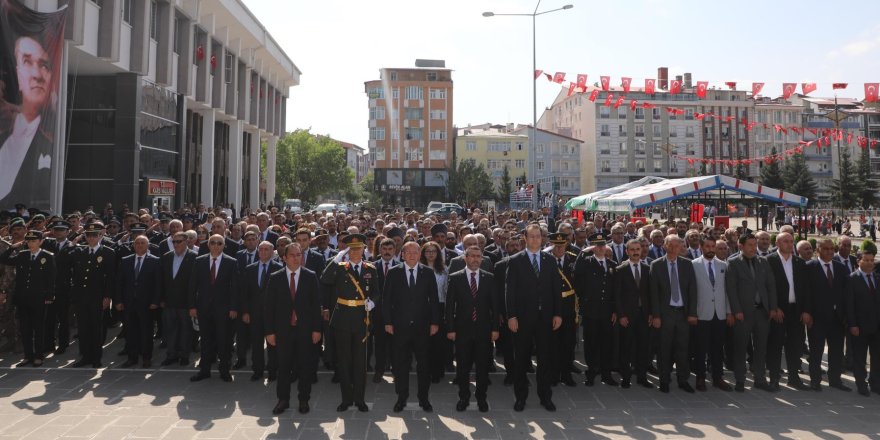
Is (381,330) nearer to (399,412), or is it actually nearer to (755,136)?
(399,412)

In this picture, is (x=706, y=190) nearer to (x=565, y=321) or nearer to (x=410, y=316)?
(x=565, y=321)

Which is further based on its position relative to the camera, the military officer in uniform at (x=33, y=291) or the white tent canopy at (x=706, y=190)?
the white tent canopy at (x=706, y=190)

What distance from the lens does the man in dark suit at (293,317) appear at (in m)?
6.11

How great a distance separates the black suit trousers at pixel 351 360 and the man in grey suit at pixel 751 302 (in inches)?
174

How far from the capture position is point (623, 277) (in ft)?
23.0

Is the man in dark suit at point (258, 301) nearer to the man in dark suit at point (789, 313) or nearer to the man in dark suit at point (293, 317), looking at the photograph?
the man in dark suit at point (293, 317)

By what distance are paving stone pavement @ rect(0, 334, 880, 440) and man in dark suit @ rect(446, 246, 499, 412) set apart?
12.9 inches

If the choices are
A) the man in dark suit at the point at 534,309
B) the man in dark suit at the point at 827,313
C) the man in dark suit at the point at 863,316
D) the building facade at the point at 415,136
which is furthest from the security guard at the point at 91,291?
the building facade at the point at 415,136

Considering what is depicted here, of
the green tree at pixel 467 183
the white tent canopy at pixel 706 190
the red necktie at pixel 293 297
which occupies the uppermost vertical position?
the green tree at pixel 467 183

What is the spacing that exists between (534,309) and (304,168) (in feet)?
207

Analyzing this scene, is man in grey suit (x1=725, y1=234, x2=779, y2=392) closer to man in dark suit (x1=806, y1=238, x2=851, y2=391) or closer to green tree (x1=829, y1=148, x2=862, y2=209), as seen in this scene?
man in dark suit (x1=806, y1=238, x2=851, y2=391)

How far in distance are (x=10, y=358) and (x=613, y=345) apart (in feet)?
26.9

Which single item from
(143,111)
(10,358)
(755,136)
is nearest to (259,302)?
(10,358)

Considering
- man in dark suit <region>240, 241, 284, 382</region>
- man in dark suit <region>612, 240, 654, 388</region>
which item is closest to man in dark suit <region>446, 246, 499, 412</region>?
man in dark suit <region>612, 240, 654, 388</region>
